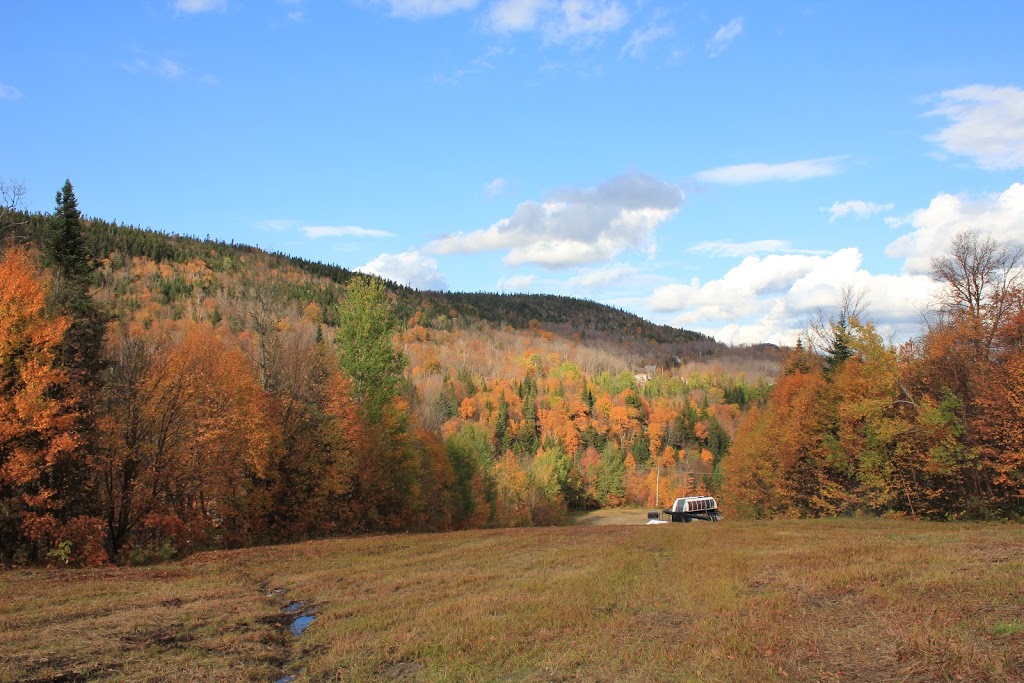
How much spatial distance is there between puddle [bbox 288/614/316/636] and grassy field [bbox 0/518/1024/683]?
0.23 meters

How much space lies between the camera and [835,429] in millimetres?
45219

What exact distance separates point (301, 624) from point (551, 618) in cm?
526

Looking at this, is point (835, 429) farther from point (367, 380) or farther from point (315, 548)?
point (315, 548)

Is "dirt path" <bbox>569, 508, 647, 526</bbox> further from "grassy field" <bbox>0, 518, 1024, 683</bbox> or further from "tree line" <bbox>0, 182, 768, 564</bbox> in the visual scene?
"grassy field" <bbox>0, 518, 1024, 683</bbox>

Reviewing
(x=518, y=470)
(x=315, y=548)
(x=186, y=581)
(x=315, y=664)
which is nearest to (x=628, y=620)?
(x=315, y=664)

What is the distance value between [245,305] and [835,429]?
133 feet

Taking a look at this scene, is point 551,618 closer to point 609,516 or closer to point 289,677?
point 289,677

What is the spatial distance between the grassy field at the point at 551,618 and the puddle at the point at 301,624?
233mm

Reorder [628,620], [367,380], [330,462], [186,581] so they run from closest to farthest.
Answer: [628,620] < [186,581] < [330,462] < [367,380]

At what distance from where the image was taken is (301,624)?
13227 millimetres

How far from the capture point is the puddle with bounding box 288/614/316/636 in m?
12.6

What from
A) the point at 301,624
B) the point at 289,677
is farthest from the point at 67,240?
the point at 289,677

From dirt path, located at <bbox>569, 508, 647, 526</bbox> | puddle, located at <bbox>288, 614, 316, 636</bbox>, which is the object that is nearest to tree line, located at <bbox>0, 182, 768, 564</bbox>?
puddle, located at <bbox>288, 614, 316, 636</bbox>

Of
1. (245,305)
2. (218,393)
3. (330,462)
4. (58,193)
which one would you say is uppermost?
(58,193)
